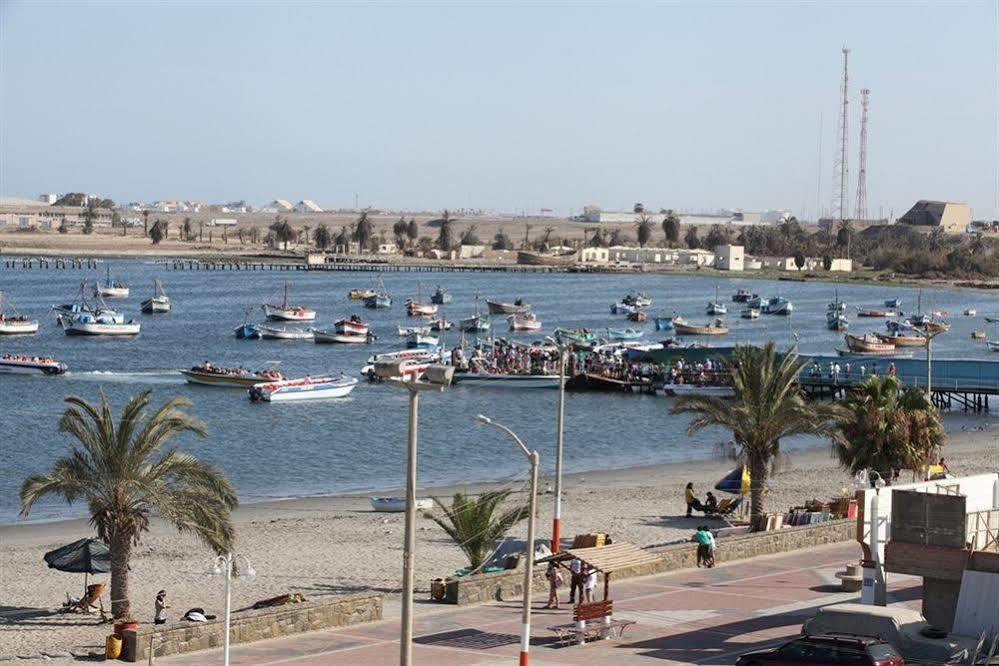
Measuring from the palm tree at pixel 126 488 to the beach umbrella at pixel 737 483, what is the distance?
19051 millimetres

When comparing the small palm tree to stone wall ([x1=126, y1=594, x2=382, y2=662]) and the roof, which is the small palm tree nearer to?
the roof

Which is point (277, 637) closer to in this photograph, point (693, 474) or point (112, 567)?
point (112, 567)

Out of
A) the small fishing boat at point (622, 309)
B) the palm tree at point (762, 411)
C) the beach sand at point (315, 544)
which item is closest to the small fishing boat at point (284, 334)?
the small fishing boat at point (622, 309)

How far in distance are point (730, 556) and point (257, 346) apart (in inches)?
3635

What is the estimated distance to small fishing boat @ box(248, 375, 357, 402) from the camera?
84.2 metres

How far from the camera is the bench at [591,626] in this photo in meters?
26.8

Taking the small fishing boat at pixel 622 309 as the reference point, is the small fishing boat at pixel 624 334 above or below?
below

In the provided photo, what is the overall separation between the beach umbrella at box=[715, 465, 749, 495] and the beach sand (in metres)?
1.42

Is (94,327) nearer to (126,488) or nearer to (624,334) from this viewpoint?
(624,334)

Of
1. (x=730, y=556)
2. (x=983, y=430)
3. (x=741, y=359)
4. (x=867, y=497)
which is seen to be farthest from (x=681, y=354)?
(x=867, y=497)

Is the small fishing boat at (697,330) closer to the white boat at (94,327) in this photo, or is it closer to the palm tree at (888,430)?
the white boat at (94,327)

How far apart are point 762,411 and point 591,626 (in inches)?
665

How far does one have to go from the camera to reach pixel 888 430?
43250 mm

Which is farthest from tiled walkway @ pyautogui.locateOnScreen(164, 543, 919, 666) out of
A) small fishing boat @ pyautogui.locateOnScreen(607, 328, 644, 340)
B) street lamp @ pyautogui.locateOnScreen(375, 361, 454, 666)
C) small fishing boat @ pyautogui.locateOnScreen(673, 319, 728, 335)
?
small fishing boat @ pyautogui.locateOnScreen(673, 319, 728, 335)
